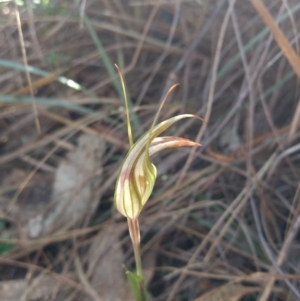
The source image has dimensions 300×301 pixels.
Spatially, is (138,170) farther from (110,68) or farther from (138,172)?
(110,68)

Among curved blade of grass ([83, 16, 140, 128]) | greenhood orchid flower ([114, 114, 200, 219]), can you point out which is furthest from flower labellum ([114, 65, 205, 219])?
curved blade of grass ([83, 16, 140, 128])

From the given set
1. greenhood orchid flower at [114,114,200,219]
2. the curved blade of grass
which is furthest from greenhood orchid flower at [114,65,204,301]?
the curved blade of grass

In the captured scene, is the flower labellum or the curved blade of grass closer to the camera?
the flower labellum

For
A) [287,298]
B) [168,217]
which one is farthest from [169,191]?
[287,298]

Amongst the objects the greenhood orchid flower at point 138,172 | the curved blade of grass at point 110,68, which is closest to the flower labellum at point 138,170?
the greenhood orchid flower at point 138,172

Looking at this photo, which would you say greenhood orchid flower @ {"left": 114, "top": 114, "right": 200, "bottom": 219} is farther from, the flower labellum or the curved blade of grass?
the curved blade of grass

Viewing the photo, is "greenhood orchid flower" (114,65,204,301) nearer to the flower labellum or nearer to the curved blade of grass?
the flower labellum

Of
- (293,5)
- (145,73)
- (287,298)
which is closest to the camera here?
(287,298)

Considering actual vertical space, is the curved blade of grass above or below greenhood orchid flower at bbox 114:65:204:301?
below

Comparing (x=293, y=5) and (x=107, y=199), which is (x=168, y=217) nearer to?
(x=107, y=199)
